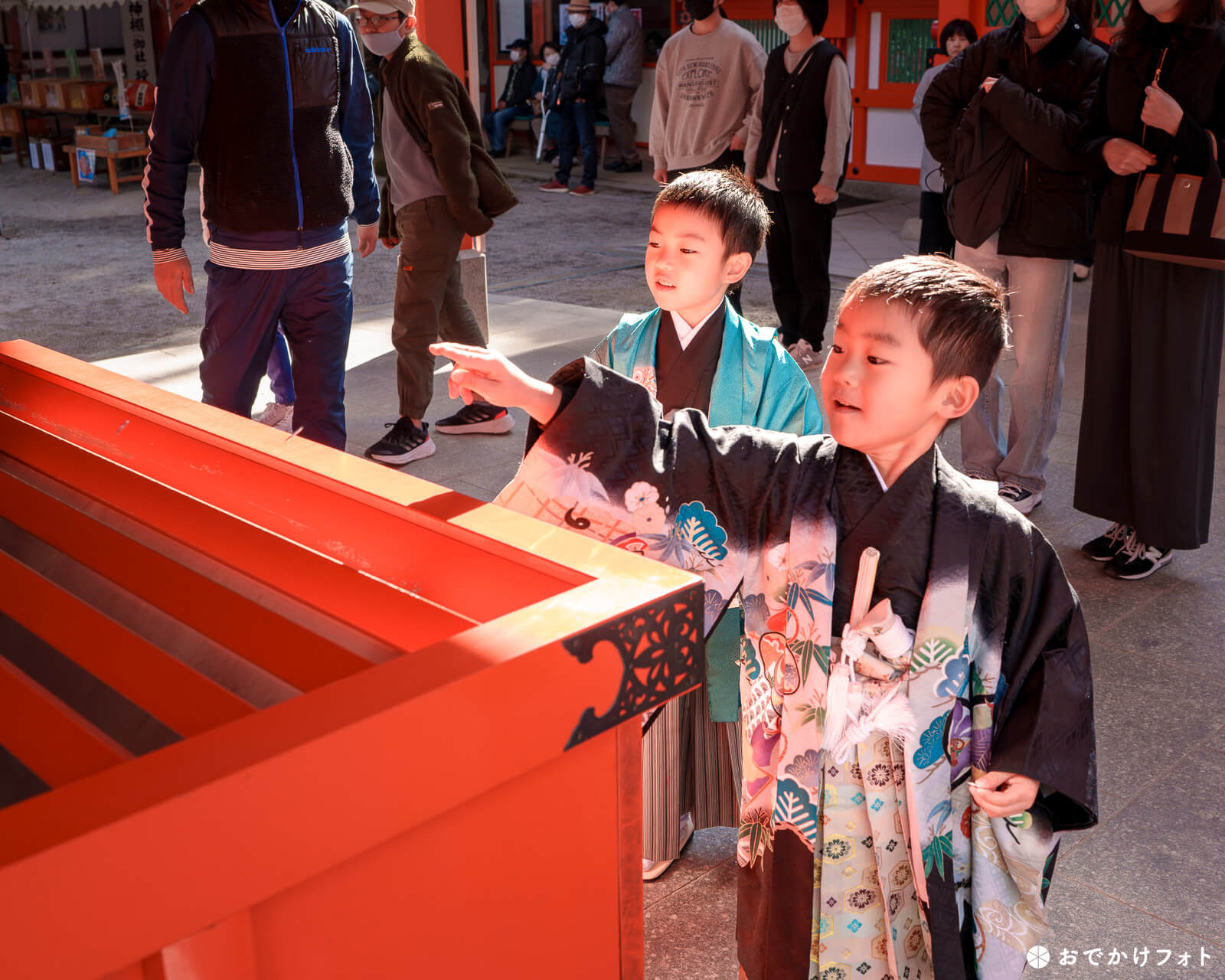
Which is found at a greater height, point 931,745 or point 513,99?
point 513,99

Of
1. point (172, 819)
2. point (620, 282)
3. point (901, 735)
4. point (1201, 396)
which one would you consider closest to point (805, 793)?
point (901, 735)

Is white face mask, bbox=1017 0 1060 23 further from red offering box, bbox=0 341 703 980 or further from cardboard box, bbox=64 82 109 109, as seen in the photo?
cardboard box, bbox=64 82 109 109

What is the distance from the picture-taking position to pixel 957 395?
4.64 feet

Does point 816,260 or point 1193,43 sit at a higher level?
point 1193,43

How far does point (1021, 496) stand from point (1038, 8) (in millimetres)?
1420

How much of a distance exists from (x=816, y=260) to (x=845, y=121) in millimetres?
600

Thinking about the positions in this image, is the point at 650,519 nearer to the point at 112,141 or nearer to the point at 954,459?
the point at 954,459

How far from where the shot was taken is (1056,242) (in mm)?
3385

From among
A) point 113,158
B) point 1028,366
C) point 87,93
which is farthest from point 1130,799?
point 87,93

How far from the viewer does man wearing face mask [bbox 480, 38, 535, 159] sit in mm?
13492

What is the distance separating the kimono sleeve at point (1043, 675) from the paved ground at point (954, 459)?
522 millimetres

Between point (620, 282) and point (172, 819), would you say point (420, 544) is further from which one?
point (620, 282)

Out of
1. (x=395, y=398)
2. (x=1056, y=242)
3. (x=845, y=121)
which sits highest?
(x=845, y=121)

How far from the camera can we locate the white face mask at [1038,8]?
3225 millimetres
